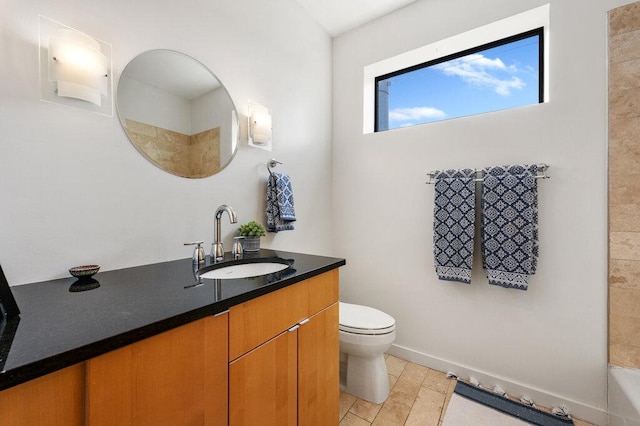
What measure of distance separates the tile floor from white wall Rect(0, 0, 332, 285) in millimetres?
1071

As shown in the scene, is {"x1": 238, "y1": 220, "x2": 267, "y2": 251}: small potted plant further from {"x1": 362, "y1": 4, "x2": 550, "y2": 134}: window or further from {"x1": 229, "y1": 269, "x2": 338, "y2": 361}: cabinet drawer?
{"x1": 362, "y1": 4, "x2": 550, "y2": 134}: window

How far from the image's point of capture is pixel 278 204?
168cm

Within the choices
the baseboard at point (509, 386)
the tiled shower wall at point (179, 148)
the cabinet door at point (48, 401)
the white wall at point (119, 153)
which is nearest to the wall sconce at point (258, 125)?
the white wall at point (119, 153)

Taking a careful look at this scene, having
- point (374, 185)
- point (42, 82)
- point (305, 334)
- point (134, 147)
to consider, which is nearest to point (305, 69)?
point (374, 185)

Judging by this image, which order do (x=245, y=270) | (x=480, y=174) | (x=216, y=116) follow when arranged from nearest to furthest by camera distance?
1. (x=245, y=270)
2. (x=216, y=116)
3. (x=480, y=174)

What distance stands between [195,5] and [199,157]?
75 centimetres

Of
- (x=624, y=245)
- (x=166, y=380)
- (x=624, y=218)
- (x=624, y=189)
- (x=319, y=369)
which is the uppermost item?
(x=624, y=189)

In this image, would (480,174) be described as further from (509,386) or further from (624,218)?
(509,386)

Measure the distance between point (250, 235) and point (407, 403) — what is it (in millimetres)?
1343

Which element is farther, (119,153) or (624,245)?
(624,245)

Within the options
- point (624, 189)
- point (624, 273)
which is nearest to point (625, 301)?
point (624, 273)

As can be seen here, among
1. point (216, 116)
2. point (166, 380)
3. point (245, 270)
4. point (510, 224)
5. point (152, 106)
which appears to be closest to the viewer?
point (166, 380)

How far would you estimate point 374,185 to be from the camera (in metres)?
2.19

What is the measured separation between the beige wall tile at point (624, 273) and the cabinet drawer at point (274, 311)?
1465 mm
